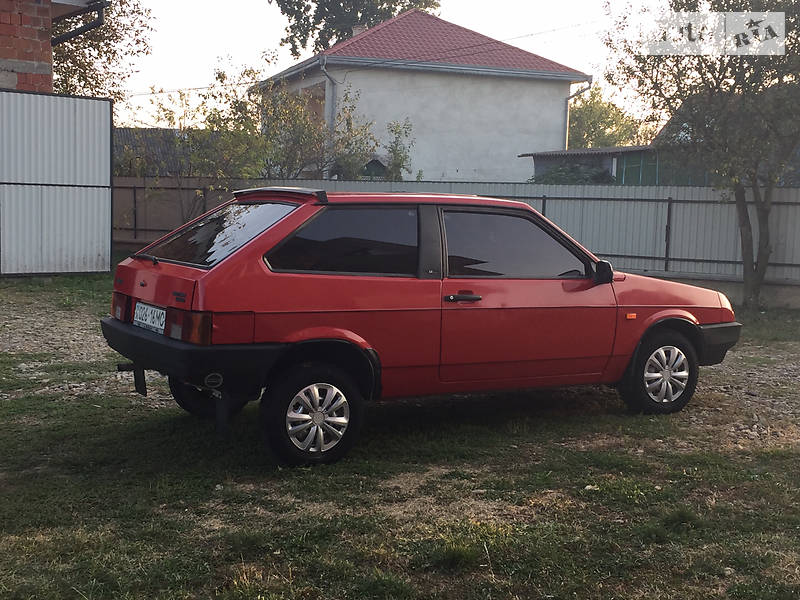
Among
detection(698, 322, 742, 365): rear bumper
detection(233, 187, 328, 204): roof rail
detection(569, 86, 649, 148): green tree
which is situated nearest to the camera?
detection(233, 187, 328, 204): roof rail

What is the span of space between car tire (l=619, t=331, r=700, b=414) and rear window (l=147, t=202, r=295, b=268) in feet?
9.79

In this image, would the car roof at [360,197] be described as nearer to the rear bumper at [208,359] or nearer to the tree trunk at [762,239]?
the rear bumper at [208,359]

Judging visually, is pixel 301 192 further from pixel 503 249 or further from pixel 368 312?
pixel 503 249

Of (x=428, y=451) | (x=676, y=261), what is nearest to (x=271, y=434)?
(x=428, y=451)

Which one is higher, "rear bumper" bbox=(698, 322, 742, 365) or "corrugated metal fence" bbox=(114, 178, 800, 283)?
"corrugated metal fence" bbox=(114, 178, 800, 283)

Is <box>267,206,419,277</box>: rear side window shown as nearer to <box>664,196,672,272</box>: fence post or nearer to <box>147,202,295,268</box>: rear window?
<box>147,202,295,268</box>: rear window

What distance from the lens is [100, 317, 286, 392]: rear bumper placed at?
5.34 meters

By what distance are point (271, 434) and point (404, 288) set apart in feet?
4.15

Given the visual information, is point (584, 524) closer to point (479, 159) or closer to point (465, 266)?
point (465, 266)

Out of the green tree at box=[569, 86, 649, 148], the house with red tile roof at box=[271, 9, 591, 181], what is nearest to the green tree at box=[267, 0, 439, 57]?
the green tree at box=[569, 86, 649, 148]

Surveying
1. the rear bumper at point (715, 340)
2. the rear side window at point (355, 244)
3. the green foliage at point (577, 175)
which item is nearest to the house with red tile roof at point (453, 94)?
the green foliage at point (577, 175)

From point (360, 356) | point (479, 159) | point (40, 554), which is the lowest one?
point (40, 554)

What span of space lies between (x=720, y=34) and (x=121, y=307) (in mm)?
11787

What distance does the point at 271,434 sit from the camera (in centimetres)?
559
